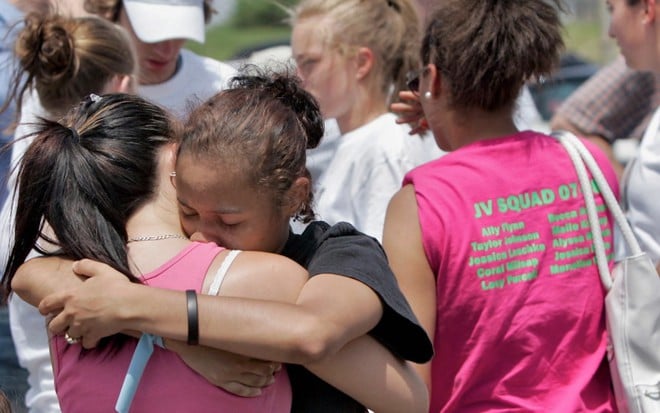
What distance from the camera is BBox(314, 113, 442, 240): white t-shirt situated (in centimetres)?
353

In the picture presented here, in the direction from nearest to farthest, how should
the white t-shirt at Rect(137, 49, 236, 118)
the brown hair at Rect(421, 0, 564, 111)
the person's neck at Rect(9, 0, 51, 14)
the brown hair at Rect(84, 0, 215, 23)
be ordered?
the brown hair at Rect(421, 0, 564, 111) < the person's neck at Rect(9, 0, 51, 14) < the white t-shirt at Rect(137, 49, 236, 118) < the brown hair at Rect(84, 0, 215, 23)

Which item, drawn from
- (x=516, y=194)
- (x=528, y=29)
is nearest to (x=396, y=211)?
(x=516, y=194)

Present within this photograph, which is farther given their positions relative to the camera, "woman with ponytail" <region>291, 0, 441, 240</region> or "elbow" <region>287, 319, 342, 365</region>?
"woman with ponytail" <region>291, 0, 441, 240</region>

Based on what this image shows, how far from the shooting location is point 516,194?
2.62 metres

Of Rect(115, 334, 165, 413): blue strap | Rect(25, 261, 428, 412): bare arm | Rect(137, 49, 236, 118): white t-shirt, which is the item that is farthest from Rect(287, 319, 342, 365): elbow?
Rect(137, 49, 236, 118): white t-shirt

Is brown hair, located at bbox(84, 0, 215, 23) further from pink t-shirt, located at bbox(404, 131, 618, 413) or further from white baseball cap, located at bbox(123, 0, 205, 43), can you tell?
pink t-shirt, located at bbox(404, 131, 618, 413)

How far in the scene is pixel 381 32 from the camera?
3.93 m

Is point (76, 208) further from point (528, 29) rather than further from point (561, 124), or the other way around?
point (561, 124)

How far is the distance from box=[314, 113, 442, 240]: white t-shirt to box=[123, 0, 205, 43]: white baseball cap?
0.75 meters

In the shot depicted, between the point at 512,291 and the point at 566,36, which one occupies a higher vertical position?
the point at 566,36

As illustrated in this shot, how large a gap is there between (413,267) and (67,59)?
1302 mm

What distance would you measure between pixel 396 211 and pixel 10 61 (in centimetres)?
174

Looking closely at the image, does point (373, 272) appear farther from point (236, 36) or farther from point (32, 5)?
point (236, 36)

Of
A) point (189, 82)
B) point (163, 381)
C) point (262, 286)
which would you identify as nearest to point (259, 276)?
point (262, 286)
